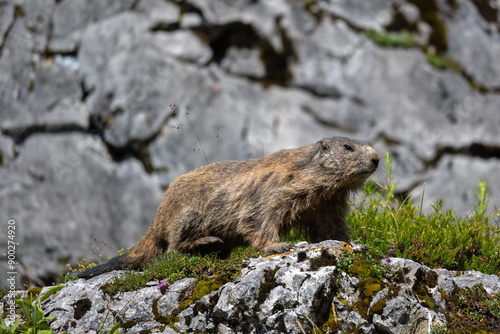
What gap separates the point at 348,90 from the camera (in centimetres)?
1457

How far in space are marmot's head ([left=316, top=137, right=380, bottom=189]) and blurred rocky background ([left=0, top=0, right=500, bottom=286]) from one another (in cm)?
694

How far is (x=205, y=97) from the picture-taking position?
46.4 ft

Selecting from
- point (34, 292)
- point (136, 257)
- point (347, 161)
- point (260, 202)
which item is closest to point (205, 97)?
point (136, 257)

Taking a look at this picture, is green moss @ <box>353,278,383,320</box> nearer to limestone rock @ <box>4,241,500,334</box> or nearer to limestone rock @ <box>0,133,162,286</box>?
limestone rock @ <box>4,241,500,334</box>

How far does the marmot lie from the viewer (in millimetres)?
6250

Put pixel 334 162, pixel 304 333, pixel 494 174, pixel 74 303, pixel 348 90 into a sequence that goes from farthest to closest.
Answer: pixel 348 90 → pixel 494 174 → pixel 334 162 → pixel 74 303 → pixel 304 333

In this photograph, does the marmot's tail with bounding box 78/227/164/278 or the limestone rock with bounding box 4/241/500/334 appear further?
the marmot's tail with bounding box 78/227/164/278

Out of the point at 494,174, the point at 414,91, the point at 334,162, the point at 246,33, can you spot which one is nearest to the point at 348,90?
the point at 414,91

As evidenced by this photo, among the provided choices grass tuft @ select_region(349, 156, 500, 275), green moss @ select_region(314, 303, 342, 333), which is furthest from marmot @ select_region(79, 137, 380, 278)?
green moss @ select_region(314, 303, 342, 333)

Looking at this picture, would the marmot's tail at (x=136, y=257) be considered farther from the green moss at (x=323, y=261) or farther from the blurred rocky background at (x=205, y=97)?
the blurred rocky background at (x=205, y=97)

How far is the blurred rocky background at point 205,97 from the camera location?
13828mm

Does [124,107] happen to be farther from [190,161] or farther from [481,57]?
[481,57]

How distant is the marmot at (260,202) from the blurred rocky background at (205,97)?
6.54 meters

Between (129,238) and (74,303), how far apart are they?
8071 mm
